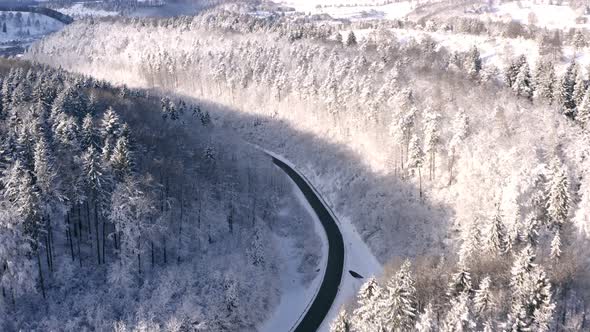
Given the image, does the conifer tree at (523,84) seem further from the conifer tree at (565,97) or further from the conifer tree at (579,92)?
the conifer tree at (579,92)

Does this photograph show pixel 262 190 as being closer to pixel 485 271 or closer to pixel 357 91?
pixel 357 91

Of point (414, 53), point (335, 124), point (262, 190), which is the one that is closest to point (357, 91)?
point (335, 124)

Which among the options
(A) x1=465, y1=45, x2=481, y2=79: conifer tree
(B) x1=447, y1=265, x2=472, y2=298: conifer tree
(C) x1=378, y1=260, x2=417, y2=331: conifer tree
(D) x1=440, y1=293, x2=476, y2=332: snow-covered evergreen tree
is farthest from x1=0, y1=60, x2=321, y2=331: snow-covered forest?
(A) x1=465, y1=45, x2=481, y2=79: conifer tree

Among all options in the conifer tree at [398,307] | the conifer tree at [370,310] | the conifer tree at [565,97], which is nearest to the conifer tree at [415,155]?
the conifer tree at [565,97]

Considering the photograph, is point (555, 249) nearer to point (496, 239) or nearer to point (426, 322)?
point (496, 239)

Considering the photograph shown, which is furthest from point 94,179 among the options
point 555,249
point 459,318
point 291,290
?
point 555,249

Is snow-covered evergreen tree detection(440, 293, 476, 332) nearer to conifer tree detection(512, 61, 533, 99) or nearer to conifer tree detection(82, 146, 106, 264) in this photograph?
conifer tree detection(82, 146, 106, 264)
